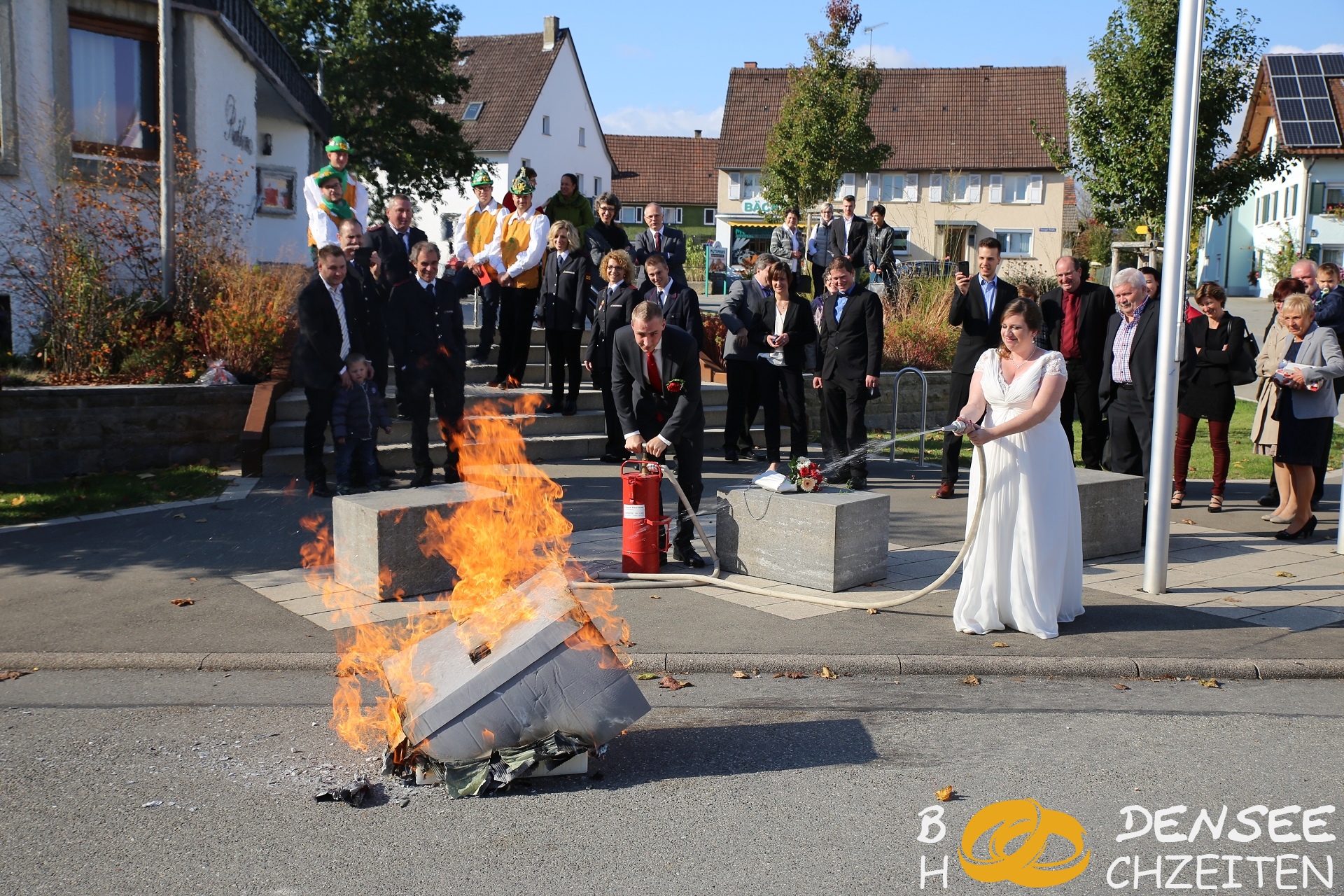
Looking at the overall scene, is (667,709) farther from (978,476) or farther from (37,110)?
(37,110)

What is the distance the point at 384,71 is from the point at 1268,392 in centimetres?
3411

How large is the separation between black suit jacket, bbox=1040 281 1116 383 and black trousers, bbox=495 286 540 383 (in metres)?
5.95

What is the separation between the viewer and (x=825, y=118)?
111 feet

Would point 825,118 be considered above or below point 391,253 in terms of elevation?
above

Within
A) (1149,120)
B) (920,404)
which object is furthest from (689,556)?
(1149,120)

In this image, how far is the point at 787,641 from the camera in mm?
7238

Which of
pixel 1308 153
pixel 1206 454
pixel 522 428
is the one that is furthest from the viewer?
pixel 1308 153

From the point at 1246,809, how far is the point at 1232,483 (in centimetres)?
951

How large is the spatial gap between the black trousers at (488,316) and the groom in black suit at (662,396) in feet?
18.7

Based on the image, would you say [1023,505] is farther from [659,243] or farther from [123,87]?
[123,87]

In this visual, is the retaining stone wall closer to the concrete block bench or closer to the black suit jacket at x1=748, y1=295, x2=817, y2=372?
the black suit jacket at x1=748, y1=295, x2=817, y2=372

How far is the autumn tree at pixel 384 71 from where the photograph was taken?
38.1 meters

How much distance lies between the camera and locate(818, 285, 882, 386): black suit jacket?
1171 centimetres

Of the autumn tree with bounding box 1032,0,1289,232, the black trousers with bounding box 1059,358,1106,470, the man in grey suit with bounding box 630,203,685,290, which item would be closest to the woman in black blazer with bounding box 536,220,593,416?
the man in grey suit with bounding box 630,203,685,290
